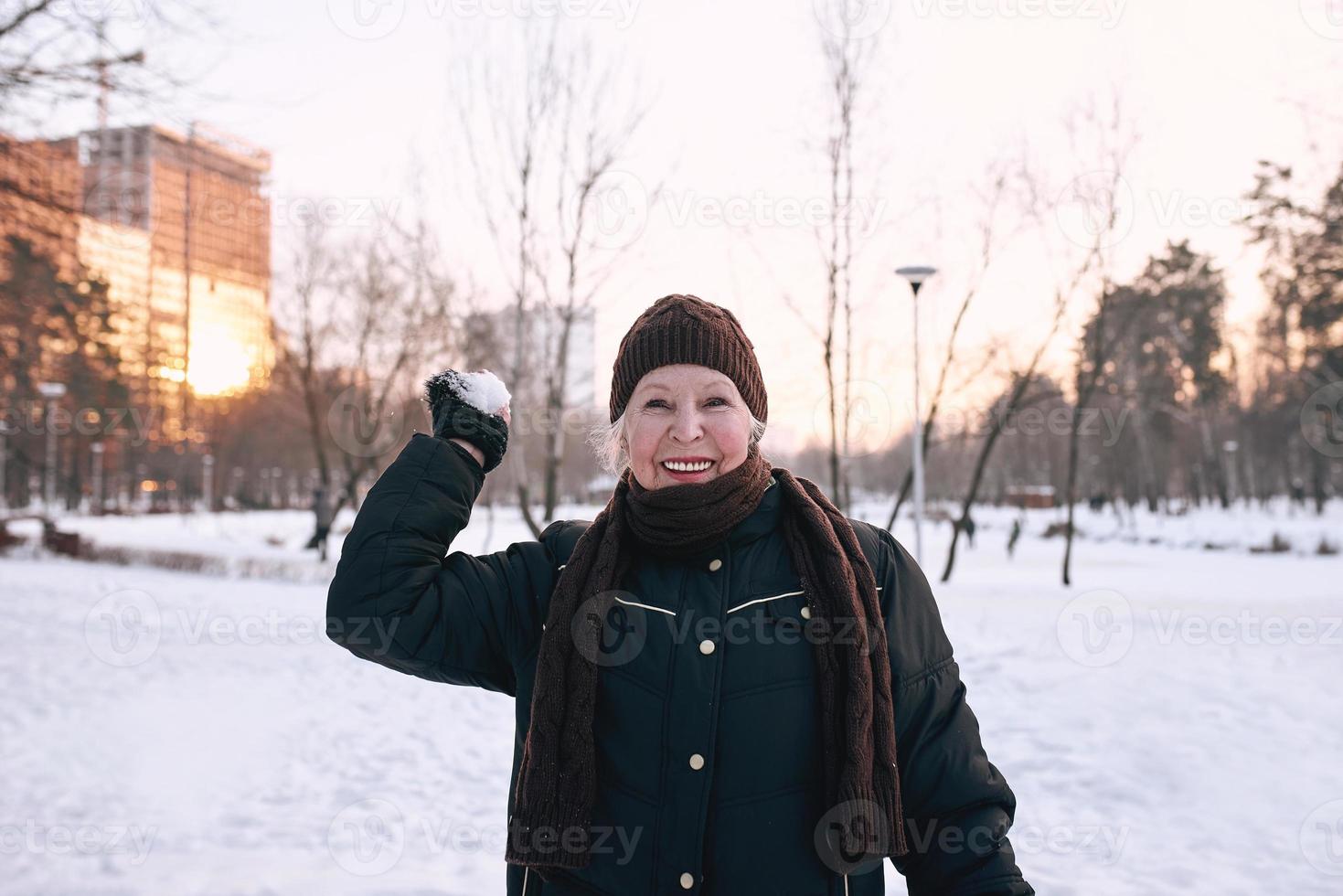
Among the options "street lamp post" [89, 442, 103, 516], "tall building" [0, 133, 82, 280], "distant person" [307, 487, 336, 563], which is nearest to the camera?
"tall building" [0, 133, 82, 280]

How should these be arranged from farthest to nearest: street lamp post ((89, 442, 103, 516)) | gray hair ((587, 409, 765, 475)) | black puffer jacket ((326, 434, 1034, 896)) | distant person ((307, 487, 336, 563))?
street lamp post ((89, 442, 103, 516)), distant person ((307, 487, 336, 563)), gray hair ((587, 409, 765, 475)), black puffer jacket ((326, 434, 1034, 896))

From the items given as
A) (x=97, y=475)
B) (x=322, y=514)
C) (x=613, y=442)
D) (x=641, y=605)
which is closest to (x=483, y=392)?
(x=613, y=442)

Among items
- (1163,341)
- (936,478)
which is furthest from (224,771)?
(936,478)

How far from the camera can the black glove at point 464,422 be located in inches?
74.5

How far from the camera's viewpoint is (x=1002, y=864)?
1708mm

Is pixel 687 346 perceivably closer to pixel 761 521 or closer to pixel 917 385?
pixel 761 521

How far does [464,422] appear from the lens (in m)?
1.89

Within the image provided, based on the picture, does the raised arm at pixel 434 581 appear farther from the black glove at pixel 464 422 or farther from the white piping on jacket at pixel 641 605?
the white piping on jacket at pixel 641 605

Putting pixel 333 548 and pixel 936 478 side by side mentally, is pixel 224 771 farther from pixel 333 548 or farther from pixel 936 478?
pixel 936 478

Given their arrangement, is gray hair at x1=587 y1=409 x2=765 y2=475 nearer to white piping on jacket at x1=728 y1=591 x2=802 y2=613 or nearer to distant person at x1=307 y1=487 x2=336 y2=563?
white piping on jacket at x1=728 y1=591 x2=802 y2=613

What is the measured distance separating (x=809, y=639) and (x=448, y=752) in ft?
19.3

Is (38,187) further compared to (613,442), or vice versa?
(38,187)

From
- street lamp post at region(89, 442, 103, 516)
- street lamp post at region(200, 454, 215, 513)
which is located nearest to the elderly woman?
street lamp post at region(89, 442, 103, 516)

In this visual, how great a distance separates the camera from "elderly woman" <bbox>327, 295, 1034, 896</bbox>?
1688 millimetres
